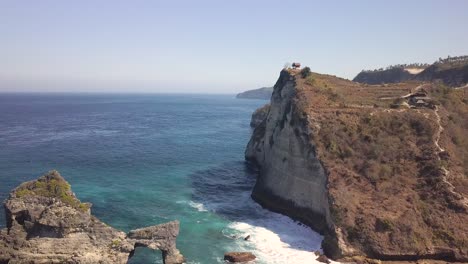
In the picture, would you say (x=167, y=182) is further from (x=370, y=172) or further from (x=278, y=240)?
(x=370, y=172)

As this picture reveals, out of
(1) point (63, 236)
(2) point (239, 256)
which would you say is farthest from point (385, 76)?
(1) point (63, 236)

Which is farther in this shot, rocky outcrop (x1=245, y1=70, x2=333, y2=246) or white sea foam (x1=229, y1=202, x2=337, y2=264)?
rocky outcrop (x1=245, y1=70, x2=333, y2=246)

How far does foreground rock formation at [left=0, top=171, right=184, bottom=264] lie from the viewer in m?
35.0

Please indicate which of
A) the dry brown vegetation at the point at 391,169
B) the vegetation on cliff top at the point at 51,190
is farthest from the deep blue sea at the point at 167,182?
the vegetation on cliff top at the point at 51,190

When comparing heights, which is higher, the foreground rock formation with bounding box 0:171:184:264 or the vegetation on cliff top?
the vegetation on cliff top

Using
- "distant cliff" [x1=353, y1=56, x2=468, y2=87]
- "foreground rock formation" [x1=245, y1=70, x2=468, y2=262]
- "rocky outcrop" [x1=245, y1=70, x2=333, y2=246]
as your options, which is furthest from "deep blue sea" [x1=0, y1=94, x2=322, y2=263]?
"distant cliff" [x1=353, y1=56, x2=468, y2=87]

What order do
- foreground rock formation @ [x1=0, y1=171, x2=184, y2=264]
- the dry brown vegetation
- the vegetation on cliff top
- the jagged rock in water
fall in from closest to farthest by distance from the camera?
1. foreground rock formation @ [x1=0, y1=171, x2=184, y2=264]
2. the vegetation on cliff top
3. the jagged rock in water
4. the dry brown vegetation

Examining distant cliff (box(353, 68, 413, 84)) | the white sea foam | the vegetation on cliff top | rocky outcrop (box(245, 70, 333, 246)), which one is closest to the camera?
the vegetation on cliff top

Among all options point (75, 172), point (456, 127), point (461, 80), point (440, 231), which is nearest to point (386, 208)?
point (440, 231)

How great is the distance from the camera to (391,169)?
50.8m

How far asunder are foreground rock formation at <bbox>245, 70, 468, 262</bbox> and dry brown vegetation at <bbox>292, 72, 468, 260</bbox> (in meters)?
0.11

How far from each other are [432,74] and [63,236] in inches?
4233

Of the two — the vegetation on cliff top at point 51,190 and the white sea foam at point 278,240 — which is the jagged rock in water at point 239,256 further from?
the vegetation on cliff top at point 51,190

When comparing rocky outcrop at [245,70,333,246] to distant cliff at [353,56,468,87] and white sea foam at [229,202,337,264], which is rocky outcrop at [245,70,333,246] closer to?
white sea foam at [229,202,337,264]
